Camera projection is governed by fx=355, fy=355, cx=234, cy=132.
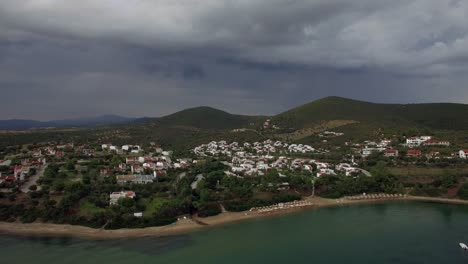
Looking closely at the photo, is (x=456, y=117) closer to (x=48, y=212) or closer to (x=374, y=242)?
(x=374, y=242)

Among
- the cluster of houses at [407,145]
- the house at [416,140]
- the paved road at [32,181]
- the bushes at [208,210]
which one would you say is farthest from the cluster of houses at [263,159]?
→ the paved road at [32,181]

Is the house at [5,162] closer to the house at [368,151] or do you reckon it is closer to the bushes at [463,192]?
the house at [368,151]

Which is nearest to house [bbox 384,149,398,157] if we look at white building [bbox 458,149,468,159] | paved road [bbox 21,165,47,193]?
white building [bbox 458,149,468,159]

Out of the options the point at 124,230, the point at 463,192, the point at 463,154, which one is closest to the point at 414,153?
the point at 463,154

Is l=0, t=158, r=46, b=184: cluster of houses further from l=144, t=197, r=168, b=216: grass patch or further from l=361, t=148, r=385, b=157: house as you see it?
l=361, t=148, r=385, b=157: house

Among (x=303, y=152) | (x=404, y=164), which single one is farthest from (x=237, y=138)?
(x=404, y=164)

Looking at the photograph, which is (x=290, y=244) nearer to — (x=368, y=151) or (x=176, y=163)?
(x=176, y=163)
